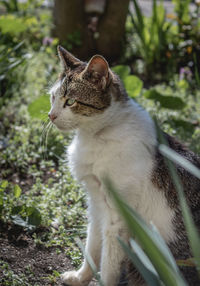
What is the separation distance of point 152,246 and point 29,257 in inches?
50.4

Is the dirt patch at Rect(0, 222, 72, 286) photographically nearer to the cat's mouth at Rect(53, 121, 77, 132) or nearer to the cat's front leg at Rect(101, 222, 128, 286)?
the cat's front leg at Rect(101, 222, 128, 286)

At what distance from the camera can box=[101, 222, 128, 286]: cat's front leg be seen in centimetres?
215

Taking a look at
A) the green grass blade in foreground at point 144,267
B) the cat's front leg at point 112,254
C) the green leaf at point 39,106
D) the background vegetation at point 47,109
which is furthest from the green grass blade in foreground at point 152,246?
the green leaf at point 39,106

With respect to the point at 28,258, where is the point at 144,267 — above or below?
above

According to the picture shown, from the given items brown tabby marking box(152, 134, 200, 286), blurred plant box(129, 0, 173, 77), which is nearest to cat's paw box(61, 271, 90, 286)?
brown tabby marking box(152, 134, 200, 286)

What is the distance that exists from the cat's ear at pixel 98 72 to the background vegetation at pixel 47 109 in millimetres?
515

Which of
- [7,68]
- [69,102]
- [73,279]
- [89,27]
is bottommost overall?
[73,279]

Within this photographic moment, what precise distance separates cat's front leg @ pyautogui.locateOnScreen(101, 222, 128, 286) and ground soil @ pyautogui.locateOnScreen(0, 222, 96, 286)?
1.13 ft

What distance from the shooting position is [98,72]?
85.0 inches

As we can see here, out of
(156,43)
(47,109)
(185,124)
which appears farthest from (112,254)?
(156,43)

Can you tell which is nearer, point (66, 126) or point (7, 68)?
point (66, 126)

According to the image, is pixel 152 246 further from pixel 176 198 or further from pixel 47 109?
pixel 47 109

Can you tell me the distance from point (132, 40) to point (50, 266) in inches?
154

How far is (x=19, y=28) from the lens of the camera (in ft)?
15.8
